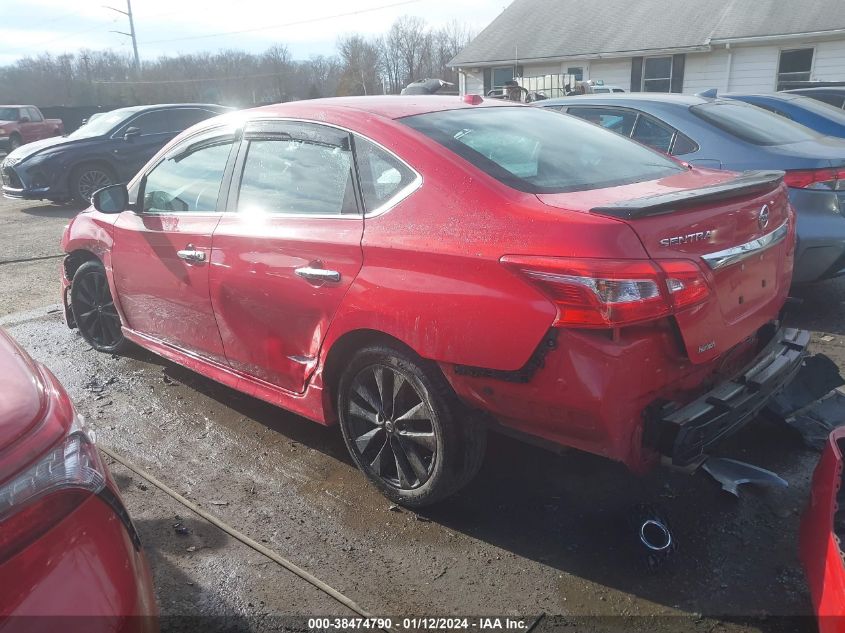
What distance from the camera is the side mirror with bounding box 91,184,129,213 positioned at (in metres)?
3.97

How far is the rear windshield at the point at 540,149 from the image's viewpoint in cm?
268

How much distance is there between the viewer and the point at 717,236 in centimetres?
236

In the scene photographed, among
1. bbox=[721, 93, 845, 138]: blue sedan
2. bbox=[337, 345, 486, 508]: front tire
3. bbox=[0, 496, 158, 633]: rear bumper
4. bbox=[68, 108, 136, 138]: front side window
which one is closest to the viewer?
bbox=[0, 496, 158, 633]: rear bumper

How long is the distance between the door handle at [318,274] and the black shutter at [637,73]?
66.6 ft

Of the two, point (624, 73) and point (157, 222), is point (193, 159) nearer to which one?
point (157, 222)

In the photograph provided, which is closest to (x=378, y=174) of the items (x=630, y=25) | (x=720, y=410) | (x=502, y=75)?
(x=720, y=410)

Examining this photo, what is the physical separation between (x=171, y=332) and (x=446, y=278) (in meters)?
2.14

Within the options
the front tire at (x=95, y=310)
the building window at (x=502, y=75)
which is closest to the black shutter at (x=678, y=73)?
the building window at (x=502, y=75)

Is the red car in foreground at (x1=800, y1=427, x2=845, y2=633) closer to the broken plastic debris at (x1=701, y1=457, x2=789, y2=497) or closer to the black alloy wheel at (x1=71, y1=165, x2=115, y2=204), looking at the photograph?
the broken plastic debris at (x1=701, y1=457, x2=789, y2=497)

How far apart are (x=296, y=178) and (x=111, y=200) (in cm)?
→ 149

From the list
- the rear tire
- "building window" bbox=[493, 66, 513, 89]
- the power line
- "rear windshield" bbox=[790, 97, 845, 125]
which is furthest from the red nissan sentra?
the power line

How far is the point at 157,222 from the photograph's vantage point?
3.77 metres

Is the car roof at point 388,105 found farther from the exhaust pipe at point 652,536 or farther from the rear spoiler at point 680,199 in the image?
the exhaust pipe at point 652,536

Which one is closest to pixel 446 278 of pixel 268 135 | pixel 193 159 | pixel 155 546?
pixel 268 135
